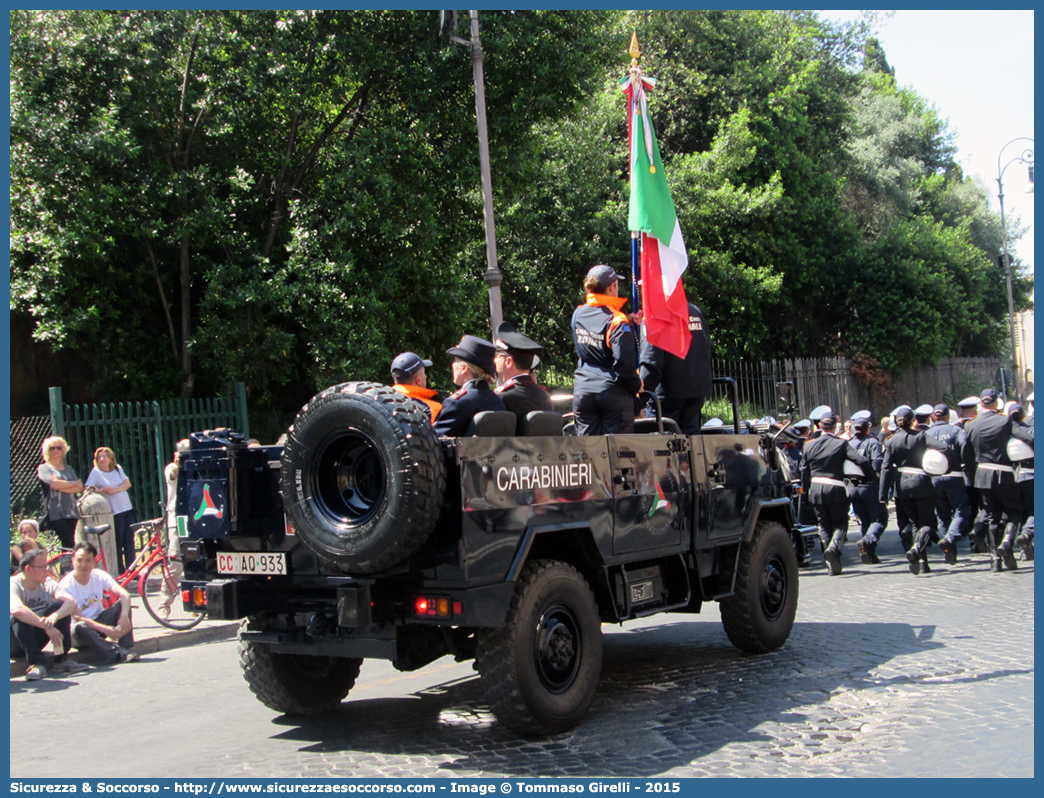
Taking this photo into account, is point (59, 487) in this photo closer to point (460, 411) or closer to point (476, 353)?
point (476, 353)

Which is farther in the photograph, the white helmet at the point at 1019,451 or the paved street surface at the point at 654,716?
the white helmet at the point at 1019,451

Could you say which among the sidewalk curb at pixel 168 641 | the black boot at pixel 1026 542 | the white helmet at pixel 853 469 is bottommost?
the sidewalk curb at pixel 168 641

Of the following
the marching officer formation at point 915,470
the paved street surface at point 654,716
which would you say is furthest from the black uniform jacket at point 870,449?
the paved street surface at point 654,716

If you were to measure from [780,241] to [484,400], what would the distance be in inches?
875

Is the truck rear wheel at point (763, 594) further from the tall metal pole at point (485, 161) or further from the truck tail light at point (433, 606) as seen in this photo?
the tall metal pole at point (485, 161)

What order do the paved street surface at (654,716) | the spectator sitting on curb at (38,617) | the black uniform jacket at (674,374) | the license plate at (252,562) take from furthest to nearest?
the spectator sitting on curb at (38,617) → the black uniform jacket at (674,374) → the license plate at (252,562) → the paved street surface at (654,716)

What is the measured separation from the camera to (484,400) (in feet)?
19.3

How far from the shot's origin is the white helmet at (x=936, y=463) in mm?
11758

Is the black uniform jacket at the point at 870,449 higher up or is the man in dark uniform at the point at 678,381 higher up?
the man in dark uniform at the point at 678,381

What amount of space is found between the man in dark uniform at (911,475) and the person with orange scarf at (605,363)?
6.13 meters

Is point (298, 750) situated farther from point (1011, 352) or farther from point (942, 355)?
point (1011, 352)

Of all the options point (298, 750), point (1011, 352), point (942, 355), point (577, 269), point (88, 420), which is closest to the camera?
point (298, 750)

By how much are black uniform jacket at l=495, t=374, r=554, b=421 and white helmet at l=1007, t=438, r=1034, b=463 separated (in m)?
6.93
